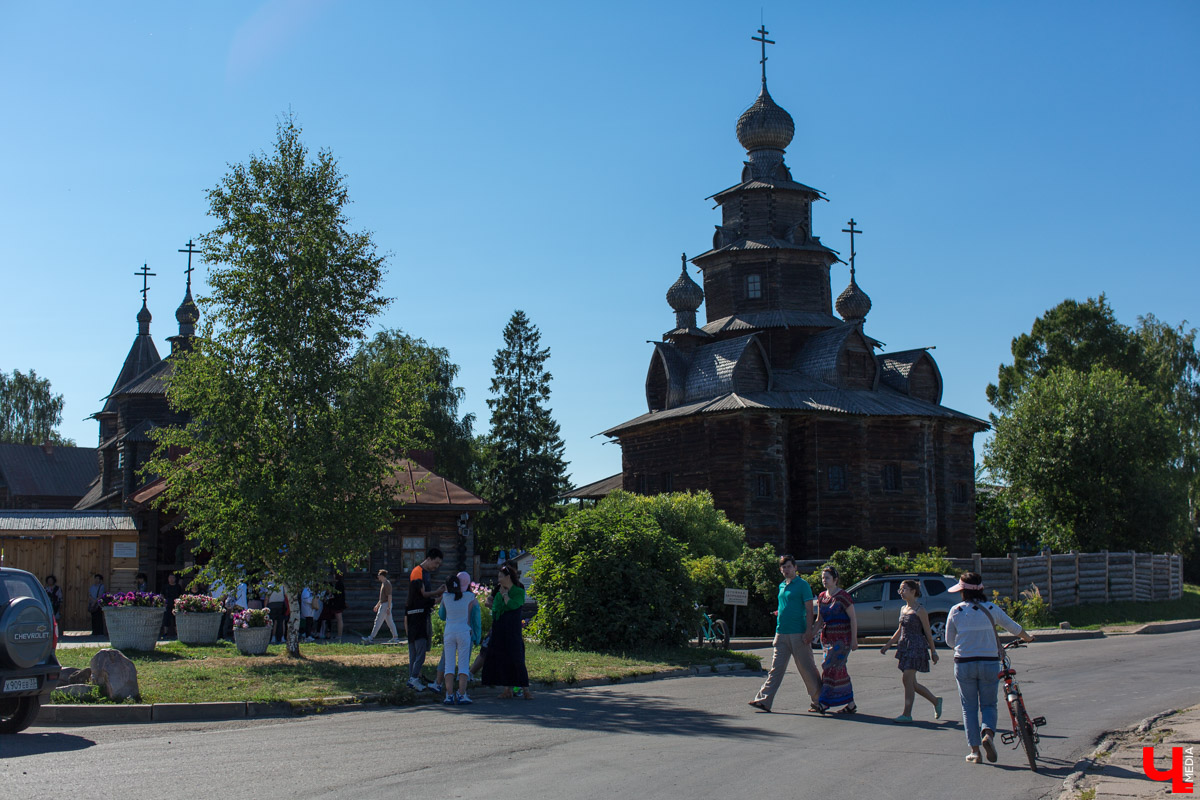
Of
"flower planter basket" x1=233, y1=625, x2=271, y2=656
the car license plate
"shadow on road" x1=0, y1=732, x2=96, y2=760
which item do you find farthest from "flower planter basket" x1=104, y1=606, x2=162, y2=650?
the car license plate

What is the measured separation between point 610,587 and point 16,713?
1043cm

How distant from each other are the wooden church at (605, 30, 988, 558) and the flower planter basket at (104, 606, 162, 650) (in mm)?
22910

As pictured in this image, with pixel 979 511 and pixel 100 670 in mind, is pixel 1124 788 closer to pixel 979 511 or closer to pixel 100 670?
pixel 100 670

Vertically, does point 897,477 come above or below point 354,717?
above

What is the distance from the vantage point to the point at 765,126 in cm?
4409

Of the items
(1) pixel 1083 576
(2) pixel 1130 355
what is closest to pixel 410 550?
(1) pixel 1083 576

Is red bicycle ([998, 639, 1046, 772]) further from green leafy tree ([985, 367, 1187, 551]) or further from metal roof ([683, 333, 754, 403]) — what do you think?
green leafy tree ([985, 367, 1187, 551])

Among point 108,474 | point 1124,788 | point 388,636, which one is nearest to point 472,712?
point 1124,788

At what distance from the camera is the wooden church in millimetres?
37219

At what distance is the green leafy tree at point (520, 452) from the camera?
191 ft

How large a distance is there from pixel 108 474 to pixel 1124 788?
49332mm

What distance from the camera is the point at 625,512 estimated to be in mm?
20406

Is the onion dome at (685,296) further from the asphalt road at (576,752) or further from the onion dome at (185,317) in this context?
the asphalt road at (576,752)

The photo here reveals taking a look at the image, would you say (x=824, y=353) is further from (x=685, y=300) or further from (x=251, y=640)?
(x=251, y=640)
